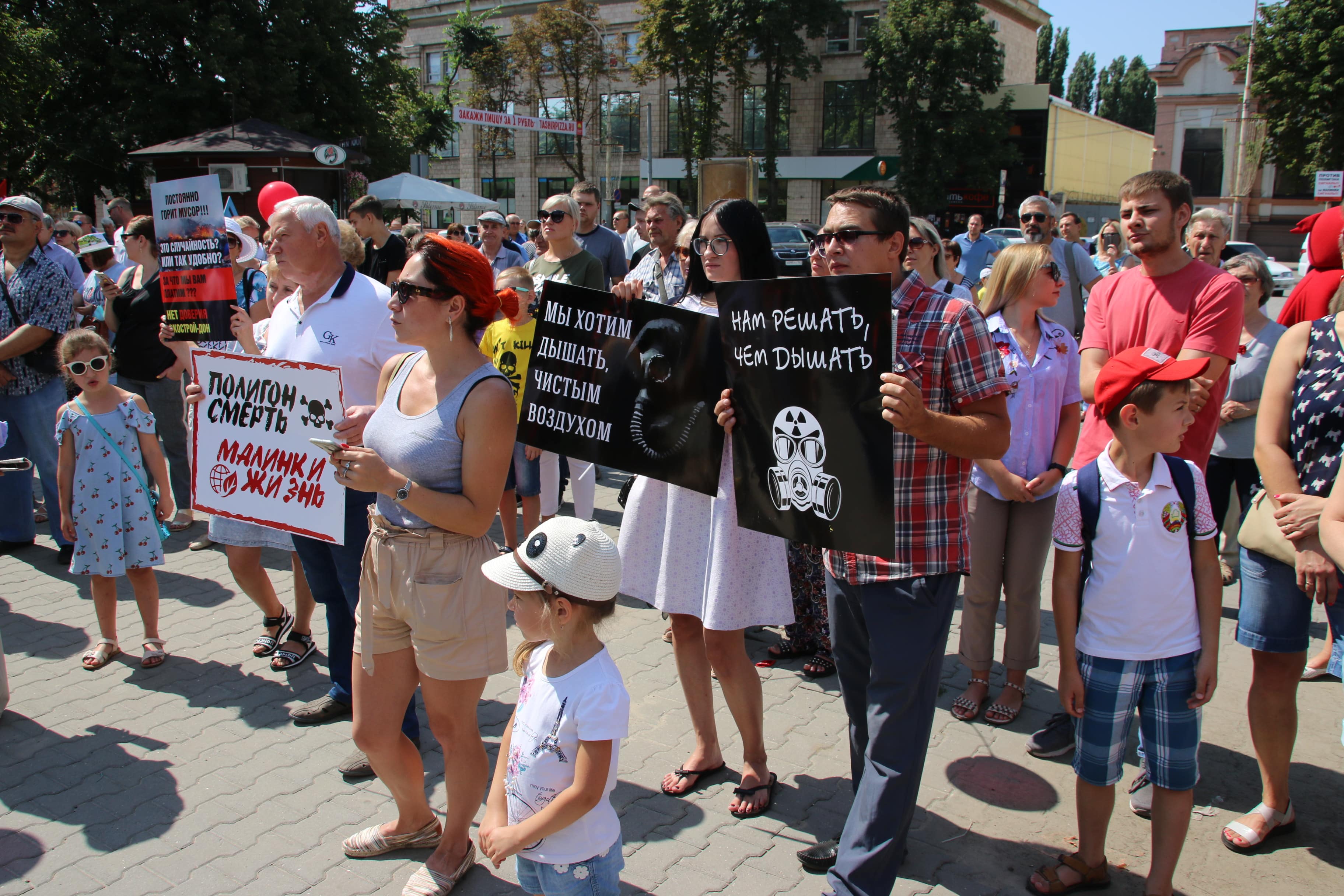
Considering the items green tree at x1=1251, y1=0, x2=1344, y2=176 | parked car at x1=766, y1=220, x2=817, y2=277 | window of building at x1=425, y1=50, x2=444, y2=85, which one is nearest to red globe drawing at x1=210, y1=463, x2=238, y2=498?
parked car at x1=766, y1=220, x2=817, y2=277

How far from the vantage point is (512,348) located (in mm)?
5430

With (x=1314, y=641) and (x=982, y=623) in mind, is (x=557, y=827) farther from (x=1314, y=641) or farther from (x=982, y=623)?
(x=1314, y=641)

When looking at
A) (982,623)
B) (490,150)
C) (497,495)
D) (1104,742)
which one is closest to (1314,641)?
(982,623)

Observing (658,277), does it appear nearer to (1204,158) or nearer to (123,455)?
(123,455)

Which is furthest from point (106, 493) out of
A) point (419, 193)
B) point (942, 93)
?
point (942, 93)

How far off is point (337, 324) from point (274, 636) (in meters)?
2.14

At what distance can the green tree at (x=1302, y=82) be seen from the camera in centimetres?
3153

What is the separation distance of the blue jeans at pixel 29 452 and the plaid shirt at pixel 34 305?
101mm

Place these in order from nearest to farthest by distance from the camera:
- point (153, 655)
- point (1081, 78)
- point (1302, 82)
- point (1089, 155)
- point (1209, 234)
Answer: point (153, 655)
point (1209, 234)
point (1302, 82)
point (1089, 155)
point (1081, 78)

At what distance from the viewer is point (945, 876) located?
9.99 feet

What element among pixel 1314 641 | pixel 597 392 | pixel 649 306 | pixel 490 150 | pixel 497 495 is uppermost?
pixel 490 150

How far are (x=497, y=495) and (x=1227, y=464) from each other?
15.2 feet

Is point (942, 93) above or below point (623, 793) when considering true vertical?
above

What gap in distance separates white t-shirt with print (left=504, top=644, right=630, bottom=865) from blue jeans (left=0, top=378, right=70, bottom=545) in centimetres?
546
